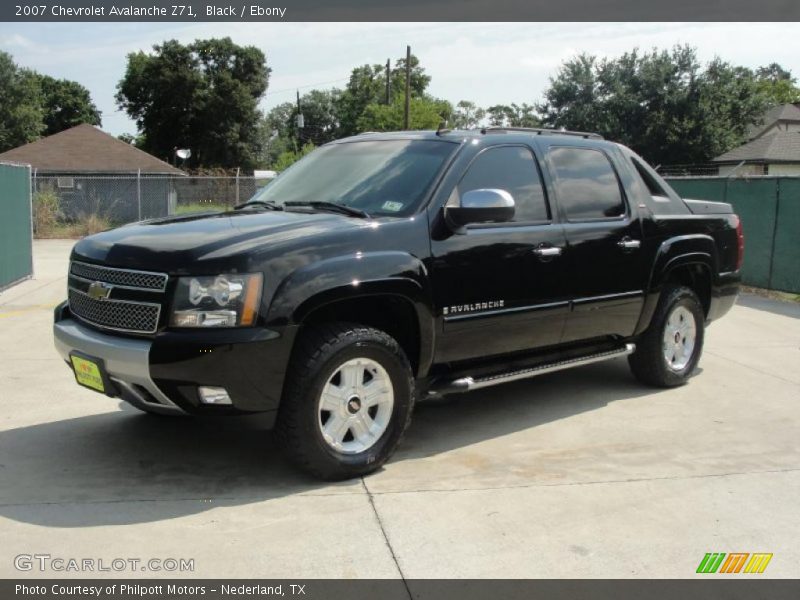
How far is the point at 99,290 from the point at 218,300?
815 mm

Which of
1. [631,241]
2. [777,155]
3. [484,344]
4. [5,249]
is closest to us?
[484,344]

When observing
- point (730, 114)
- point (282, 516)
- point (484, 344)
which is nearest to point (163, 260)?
point (282, 516)

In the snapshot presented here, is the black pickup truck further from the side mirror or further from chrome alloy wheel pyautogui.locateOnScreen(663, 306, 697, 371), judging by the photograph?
chrome alloy wheel pyautogui.locateOnScreen(663, 306, 697, 371)

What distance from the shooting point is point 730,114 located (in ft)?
152

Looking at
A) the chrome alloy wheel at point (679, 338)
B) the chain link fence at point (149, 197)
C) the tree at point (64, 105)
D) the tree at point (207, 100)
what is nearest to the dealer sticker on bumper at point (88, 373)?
the chrome alloy wheel at point (679, 338)

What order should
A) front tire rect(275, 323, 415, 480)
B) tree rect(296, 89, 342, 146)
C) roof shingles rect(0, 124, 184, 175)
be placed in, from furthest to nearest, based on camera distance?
tree rect(296, 89, 342, 146) → roof shingles rect(0, 124, 184, 175) → front tire rect(275, 323, 415, 480)

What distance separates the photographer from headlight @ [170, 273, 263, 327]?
4.07m

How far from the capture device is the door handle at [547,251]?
5.34m

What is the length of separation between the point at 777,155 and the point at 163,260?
1639 inches

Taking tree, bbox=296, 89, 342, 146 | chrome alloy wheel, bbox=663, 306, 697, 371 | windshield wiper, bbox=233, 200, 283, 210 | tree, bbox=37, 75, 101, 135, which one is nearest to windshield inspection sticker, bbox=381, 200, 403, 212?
windshield wiper, bbox=233, 200, 283, 210

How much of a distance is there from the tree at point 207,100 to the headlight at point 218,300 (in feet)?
179

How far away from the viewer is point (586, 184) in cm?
592
